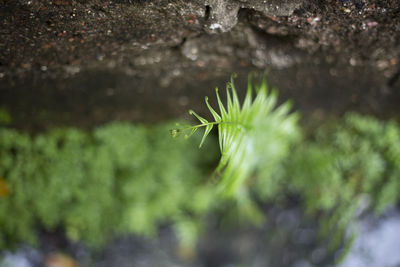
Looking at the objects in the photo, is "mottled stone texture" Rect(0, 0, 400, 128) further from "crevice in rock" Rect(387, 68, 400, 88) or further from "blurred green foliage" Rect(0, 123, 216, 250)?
"blurred green foliage" Rect(0, 123, 216, 250)

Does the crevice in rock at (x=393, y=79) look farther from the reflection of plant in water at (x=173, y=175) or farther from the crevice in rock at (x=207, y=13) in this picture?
the crevice in rock at (x=207, y=13)

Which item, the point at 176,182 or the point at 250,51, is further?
the point at 176,182

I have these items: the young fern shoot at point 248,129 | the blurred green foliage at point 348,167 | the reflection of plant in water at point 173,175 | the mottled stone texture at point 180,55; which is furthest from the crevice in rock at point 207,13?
the blurred green foliage at point 348,167

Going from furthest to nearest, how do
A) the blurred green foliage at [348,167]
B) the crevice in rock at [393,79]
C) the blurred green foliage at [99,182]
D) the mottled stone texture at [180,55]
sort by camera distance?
1. the blurred green foliage at [348,167]
2. the blurred green foliage at [99,182]
3. the crevice in rock at [393,79]
4. the mottled stone texture at [180,55]

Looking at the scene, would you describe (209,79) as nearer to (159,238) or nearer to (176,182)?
(176,182)

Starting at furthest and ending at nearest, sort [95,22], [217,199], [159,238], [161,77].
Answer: [159,238], [217,199], [161,77], [95,22]

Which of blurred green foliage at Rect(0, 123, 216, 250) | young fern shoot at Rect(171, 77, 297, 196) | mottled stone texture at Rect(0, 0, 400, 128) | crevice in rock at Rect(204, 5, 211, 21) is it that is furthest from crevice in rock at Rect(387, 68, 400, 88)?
blurred green foliage at Rect(0, 123, 216, 250)

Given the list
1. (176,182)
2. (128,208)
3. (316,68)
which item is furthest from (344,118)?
(128,208)
